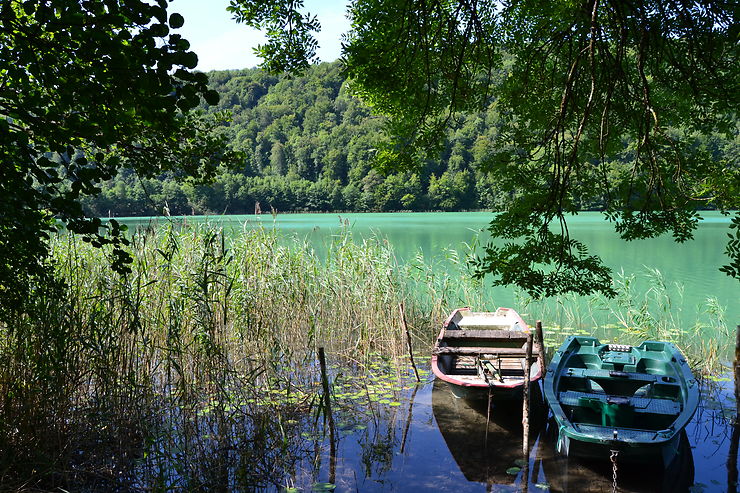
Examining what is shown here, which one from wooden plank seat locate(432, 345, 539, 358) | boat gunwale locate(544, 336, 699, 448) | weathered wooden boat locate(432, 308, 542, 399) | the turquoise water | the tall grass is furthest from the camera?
the turquoise water

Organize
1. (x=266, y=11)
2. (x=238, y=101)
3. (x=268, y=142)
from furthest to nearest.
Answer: (x=238, y=101), (x=268, y=142), (x=266, y=11)

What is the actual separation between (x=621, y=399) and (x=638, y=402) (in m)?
0.21

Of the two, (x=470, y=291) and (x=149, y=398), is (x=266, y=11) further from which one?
(x=470, y=291)

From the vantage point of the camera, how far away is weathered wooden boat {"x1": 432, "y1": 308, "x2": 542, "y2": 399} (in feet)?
19.5

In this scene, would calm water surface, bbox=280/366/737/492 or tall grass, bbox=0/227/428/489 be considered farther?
calm water surface, bbox=280/366/737/492

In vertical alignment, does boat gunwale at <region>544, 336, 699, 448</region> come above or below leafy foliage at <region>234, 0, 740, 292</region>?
below

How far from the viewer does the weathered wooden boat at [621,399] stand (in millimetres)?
4680

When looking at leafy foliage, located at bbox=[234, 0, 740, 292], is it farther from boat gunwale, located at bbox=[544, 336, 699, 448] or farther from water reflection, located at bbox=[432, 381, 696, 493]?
water reflection, located at bbox=[432, 381, 696, 493]

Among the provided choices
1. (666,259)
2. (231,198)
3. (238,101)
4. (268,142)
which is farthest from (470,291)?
(238,101)

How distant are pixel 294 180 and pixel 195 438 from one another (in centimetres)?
7039

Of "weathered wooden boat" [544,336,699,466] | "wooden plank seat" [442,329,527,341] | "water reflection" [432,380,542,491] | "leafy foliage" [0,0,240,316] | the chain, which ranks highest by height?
"leafy foliage" [0,0,240,316]

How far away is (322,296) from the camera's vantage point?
814 centimetres

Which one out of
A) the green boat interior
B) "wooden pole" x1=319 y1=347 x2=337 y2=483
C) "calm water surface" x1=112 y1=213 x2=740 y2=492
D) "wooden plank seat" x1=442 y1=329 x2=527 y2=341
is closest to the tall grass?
"wooden pole" x1=319 y1=347 x2=337 y2=483

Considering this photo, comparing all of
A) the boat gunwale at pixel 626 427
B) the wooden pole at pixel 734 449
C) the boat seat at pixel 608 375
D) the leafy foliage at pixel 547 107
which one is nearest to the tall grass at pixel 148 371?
the leafy foliage at pixel 547 107
